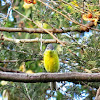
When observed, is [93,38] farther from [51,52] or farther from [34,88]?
[34,88]

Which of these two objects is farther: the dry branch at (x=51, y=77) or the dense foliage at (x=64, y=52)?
the dense foliage at (x=64, y=52)

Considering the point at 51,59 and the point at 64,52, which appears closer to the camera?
the point at 64,52

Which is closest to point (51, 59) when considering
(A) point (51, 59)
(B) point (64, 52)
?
(A) point (51, 59)

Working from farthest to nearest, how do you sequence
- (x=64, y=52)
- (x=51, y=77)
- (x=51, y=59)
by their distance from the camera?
(x=51, y=59) < (x=64, y=52) < (x=51, y=77)

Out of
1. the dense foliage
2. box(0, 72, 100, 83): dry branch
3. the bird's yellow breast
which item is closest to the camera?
box(0, 72, 100, 83): dry branch

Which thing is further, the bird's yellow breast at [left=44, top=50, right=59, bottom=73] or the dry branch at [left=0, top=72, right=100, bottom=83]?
the bird's yellow breast at [left=44, top=50, right=59, bottom=73]

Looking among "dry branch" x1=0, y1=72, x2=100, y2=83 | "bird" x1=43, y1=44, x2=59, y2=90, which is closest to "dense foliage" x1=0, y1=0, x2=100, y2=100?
"bird" x1=43, y1=44, x2=59, y2=90

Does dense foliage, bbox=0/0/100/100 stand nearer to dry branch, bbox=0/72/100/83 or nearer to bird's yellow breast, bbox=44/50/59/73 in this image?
bird's yellow breast, bbox=44/50/59/73

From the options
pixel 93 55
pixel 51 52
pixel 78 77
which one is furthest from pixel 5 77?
pixel 51 52

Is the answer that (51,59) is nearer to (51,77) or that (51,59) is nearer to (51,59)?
(51,59)

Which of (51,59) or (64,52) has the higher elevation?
(64,52)

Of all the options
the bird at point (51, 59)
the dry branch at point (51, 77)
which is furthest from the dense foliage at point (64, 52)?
the dry branch at point (51, 77)

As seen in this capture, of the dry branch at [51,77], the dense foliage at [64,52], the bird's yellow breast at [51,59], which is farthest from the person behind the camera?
the bird's yellow breast at [51,59]

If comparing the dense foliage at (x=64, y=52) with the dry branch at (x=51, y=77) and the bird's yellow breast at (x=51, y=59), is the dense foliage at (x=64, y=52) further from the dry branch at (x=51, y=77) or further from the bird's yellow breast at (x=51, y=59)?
the dry branch at (x=51, y=77)
